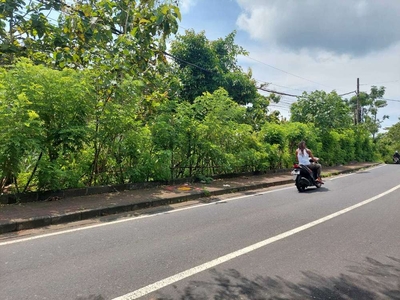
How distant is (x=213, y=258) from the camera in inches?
174

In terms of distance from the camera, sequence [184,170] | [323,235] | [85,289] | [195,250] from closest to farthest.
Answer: [85,289]
[195,250]
[323,235]
[184,170]

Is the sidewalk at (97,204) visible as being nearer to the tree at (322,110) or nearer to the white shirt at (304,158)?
the white shirt at (304,158)

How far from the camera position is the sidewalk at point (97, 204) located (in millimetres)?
6007

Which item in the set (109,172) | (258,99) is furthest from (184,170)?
(258,99)

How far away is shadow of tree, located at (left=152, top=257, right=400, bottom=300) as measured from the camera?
3.38m

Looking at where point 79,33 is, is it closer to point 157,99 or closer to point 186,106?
Answer: point 157,99

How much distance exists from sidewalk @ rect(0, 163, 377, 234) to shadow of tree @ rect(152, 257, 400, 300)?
3.63 metres

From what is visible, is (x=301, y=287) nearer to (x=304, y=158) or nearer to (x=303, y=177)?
(x=303, y=177)

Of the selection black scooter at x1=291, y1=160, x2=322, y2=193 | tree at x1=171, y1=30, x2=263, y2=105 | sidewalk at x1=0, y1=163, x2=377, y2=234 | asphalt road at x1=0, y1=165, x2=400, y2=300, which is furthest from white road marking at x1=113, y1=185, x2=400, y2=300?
tree at x1=171, y1=30, x2=263, y2=105

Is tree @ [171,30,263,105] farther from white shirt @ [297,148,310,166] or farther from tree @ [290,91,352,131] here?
white shirt @ [297,148,310,166]

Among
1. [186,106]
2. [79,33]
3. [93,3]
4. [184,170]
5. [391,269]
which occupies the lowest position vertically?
[391,269]

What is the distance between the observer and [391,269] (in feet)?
13.5

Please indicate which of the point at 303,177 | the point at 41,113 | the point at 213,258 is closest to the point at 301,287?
the point at 213,258

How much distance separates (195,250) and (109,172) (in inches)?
205
